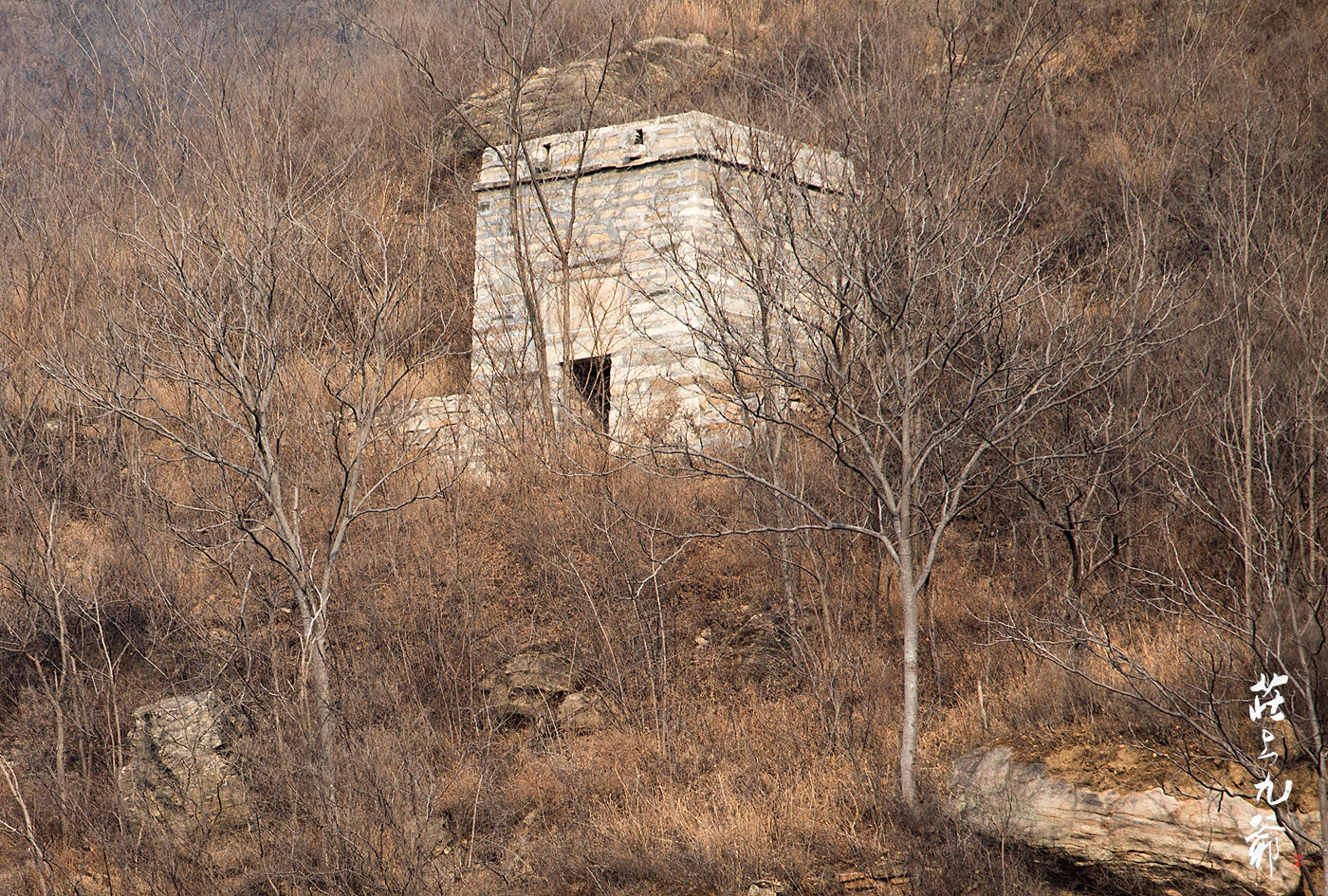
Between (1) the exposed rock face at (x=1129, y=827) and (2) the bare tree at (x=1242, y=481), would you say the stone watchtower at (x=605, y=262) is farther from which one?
(1) the exposed rock face at (x=1129, y=827)

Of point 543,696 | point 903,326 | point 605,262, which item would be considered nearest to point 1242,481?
point 903,326

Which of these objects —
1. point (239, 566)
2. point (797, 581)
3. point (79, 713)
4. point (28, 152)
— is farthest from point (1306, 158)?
point (28, 152)

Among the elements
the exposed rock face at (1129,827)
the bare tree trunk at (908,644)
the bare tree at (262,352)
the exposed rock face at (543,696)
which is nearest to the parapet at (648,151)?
the bare tree at (262,352)

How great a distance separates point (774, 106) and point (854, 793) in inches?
305

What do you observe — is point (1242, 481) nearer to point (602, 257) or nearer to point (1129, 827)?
point (1129, 827)

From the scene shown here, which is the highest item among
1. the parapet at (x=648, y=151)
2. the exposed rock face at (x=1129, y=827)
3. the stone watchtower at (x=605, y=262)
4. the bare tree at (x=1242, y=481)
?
the parapet at (x=648, y=151)

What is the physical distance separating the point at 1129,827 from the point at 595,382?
7923 mm

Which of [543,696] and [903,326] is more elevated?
[903,326]

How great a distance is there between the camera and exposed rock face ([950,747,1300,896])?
5.82 meters

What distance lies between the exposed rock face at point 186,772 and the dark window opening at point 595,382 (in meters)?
5.08

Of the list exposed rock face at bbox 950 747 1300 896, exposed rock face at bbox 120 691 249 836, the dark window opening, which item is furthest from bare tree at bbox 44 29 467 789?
exposed rock face at bbox 950 747 1300 896

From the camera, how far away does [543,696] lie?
927 cm

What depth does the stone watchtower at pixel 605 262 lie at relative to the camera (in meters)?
11.5

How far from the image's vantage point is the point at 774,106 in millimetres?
12109
